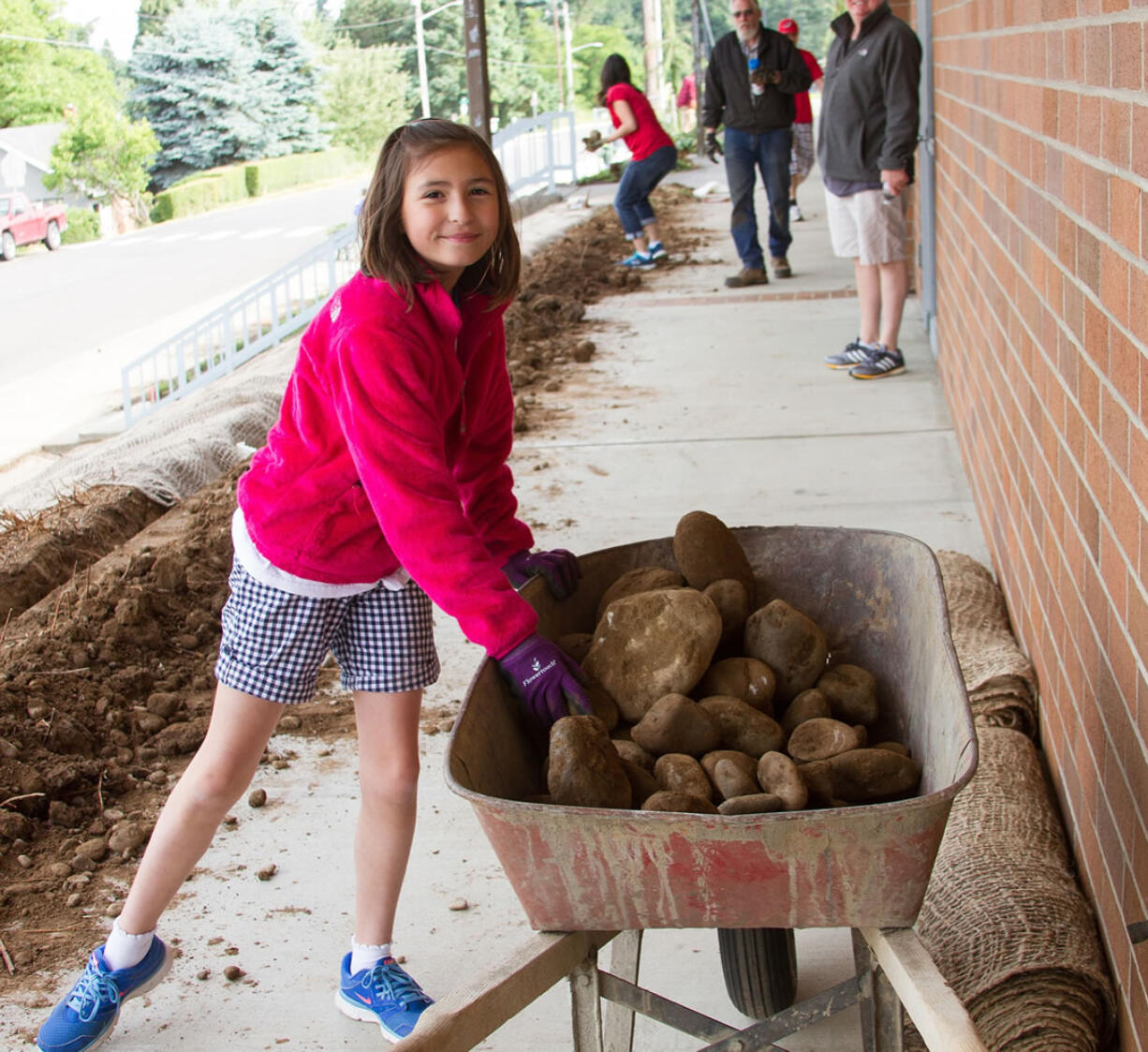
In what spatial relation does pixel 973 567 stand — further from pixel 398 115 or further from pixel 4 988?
pixel 398 115

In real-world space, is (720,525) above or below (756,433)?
above

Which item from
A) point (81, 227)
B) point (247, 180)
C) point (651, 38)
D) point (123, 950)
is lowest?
point (123, 950)

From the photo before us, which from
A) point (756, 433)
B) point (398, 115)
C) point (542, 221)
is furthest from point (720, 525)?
point (398, 115)

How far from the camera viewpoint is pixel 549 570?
7.88ft

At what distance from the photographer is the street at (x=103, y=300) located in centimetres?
1148

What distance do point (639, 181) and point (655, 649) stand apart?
9.35 m

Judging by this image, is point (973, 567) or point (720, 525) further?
point (973, 567)

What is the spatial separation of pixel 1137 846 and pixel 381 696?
127cm

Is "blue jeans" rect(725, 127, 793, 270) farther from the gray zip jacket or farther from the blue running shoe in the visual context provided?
the blue running shoe

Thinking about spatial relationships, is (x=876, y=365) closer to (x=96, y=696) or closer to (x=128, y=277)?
(x=96, y=696)

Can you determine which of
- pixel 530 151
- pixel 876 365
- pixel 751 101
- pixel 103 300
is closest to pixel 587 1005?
pixel 876 365

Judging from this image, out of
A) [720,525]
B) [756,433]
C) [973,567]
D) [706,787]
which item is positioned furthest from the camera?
[756,433]

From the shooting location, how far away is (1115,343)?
2.08m

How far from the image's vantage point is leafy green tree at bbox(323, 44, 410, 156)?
47844mm
